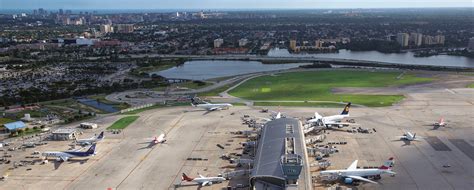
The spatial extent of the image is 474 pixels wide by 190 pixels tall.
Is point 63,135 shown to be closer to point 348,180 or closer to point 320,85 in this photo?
point 348,180

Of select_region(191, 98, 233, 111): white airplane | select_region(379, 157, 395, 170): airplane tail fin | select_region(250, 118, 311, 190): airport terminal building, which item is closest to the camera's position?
select_region(250, 118, 311, 190): airport terminal building

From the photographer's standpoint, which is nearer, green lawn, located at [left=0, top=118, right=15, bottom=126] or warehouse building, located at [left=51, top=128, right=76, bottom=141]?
warehouse building, located at [left=51, top=128, right=76, bottom=141]

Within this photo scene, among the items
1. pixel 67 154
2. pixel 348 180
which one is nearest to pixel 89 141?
pixel 67 154

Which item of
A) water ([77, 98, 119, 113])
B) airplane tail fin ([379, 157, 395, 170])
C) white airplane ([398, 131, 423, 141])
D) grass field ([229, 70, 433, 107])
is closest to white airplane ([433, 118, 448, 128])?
white airplane ([398, 131, 423, 141])

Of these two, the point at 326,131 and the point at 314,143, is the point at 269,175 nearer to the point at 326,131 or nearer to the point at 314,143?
the point at 314,143

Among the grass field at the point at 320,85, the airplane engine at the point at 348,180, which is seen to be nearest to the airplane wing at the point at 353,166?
the airplane engine at the point at 348,180

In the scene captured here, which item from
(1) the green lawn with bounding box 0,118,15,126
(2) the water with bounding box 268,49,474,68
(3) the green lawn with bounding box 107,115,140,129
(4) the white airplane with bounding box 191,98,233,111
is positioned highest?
(2) the water with bounding box 268,49,474,68

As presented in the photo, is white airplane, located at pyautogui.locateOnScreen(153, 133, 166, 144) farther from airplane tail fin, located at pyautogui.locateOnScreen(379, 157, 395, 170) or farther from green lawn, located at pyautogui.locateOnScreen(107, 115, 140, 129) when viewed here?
airplane tail fin, located at pyautogui.locateOnScreen(379, 157, 395, 170)
